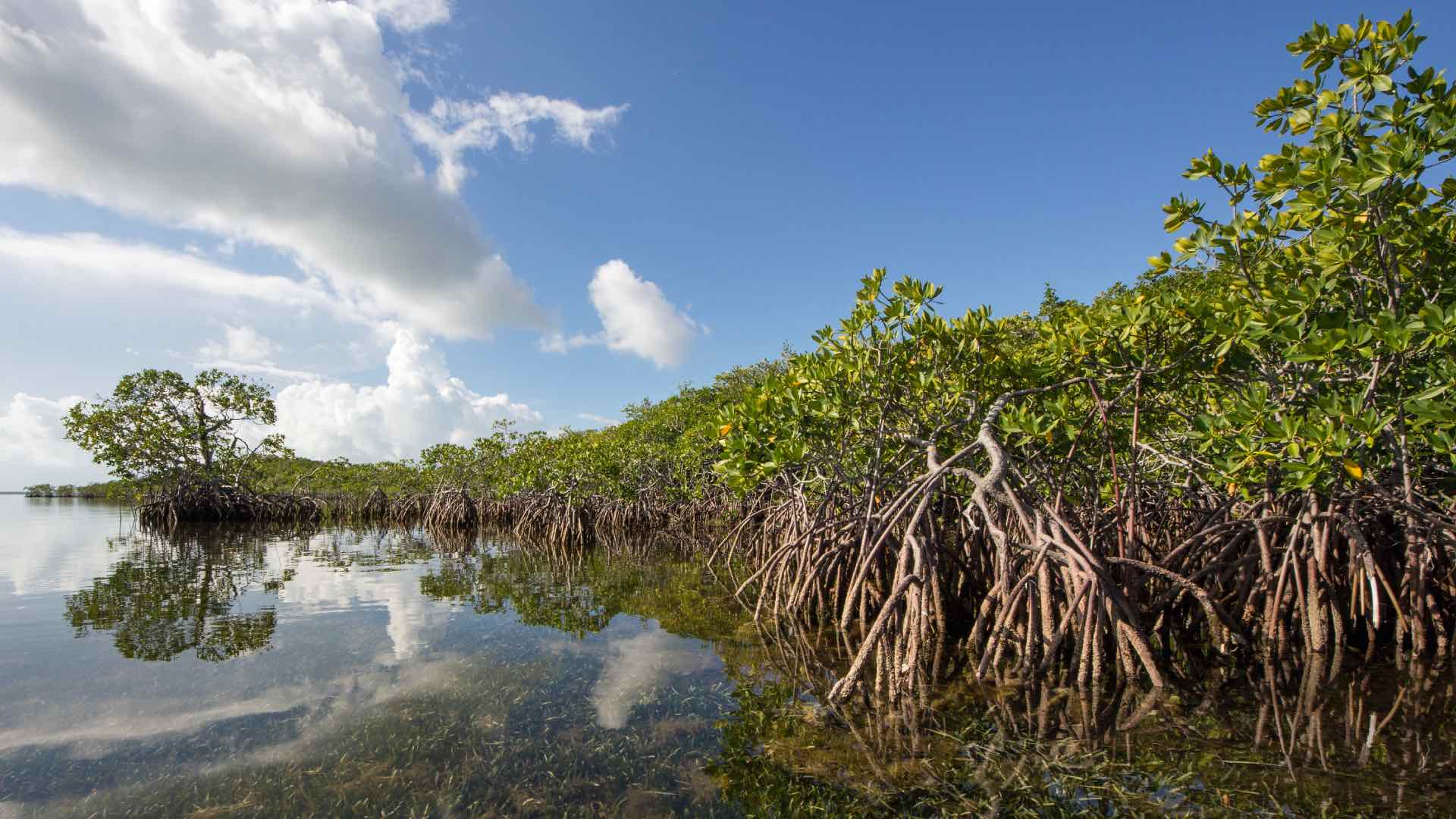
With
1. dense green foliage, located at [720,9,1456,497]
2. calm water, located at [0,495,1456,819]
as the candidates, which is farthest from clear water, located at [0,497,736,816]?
dense green foliage, located at [720,9,1456,497]

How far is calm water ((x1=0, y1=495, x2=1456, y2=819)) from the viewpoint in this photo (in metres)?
2.94

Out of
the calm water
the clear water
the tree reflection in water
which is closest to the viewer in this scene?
the calm water

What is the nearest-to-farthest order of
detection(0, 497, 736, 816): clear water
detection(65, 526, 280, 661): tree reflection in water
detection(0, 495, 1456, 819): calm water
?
detection(0, 495, 1456, 819): calm water → detection(0, 497, 736, 816): clear water → detection(65, 526, 280, 661): tree reflection in water

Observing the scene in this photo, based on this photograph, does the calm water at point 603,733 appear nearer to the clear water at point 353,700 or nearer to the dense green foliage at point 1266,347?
the clear water at point 353,700

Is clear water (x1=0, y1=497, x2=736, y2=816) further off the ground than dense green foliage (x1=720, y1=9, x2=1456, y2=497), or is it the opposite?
dense green foliage (x1=720, y1=9, x2=1456, y2=497)

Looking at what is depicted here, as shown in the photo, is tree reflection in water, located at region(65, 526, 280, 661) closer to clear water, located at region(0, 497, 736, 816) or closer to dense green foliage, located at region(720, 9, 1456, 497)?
clear water, located at region(0, 497, 736, 816)

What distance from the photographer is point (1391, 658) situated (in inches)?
192

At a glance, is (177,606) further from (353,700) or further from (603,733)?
(603,733)

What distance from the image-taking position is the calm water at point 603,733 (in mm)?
2939

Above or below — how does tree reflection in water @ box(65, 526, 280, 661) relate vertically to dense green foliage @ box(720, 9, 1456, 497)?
below

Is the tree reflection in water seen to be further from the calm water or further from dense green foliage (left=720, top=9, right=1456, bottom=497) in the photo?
dense green foliage (left=720, top=9, right=1456, bottom=497)

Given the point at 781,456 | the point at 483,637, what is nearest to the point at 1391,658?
the point at 781,456

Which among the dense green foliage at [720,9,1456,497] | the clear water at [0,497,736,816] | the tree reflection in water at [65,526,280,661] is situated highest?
the dense green foliage at [720,9,1456,497]

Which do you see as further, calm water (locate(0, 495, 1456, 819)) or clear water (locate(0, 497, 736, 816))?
clear water (locate(0, 497, 736, 816))
